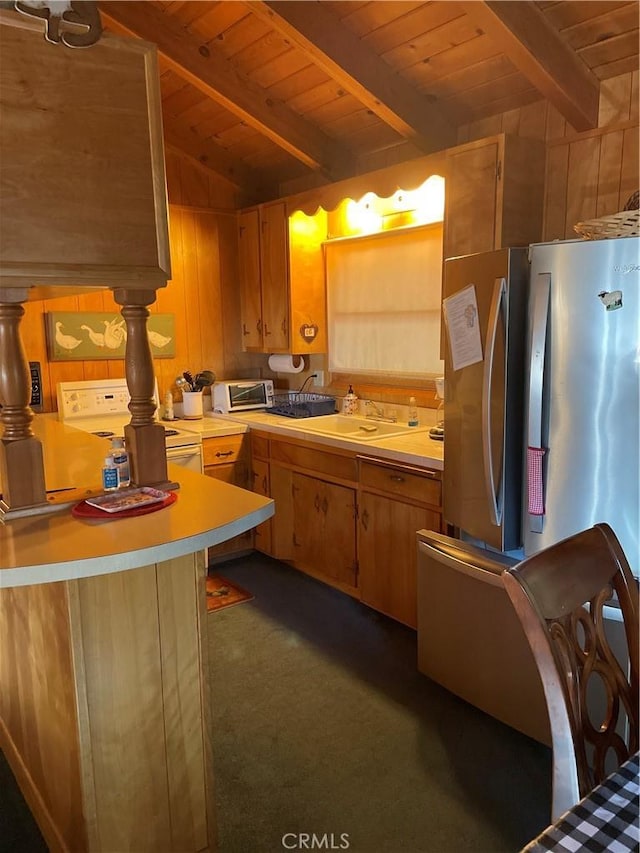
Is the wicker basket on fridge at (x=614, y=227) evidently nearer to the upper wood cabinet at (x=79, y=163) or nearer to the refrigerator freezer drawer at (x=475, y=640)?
the refrigerator freezer drawer at (x=475, y=640)

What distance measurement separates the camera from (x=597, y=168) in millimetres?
2621

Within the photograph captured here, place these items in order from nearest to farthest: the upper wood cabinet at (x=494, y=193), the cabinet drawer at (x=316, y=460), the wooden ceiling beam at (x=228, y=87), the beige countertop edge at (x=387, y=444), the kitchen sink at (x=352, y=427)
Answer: the upper wood cabinet at (x=494, y=193) → the beige countertop edge at (x=387, y=444) → the wooden ceiling beam at (x=228, y=87) → the cabinet drawer at (x=316, y=460) → the kitchen sink at (x=352, y=427)

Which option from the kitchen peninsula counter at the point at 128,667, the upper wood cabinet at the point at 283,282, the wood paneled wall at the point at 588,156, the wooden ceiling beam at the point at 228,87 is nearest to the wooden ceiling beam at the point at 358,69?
the wood paneled wall at the point at 588,156

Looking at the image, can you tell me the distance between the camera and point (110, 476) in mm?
1724

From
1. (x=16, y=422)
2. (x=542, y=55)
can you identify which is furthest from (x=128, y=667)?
(x=542, y=55)

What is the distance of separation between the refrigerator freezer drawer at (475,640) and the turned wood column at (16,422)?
1524 mm

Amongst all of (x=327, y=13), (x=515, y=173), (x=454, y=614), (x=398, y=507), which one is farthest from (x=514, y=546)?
(x=327, y=13)

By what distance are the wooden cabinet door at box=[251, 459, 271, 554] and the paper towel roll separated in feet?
2.41

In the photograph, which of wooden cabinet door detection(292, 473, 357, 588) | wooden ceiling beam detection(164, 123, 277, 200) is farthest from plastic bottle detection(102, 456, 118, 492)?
wooden ceiling beam detection(164, 123, 277, 200)

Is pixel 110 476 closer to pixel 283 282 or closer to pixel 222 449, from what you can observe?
pixel 222 449

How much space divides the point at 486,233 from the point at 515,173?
267 millimetres

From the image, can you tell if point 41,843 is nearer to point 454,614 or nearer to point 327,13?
point 454,614

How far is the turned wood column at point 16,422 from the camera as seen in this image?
1479 mm

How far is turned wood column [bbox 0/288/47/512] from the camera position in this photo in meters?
1.48
